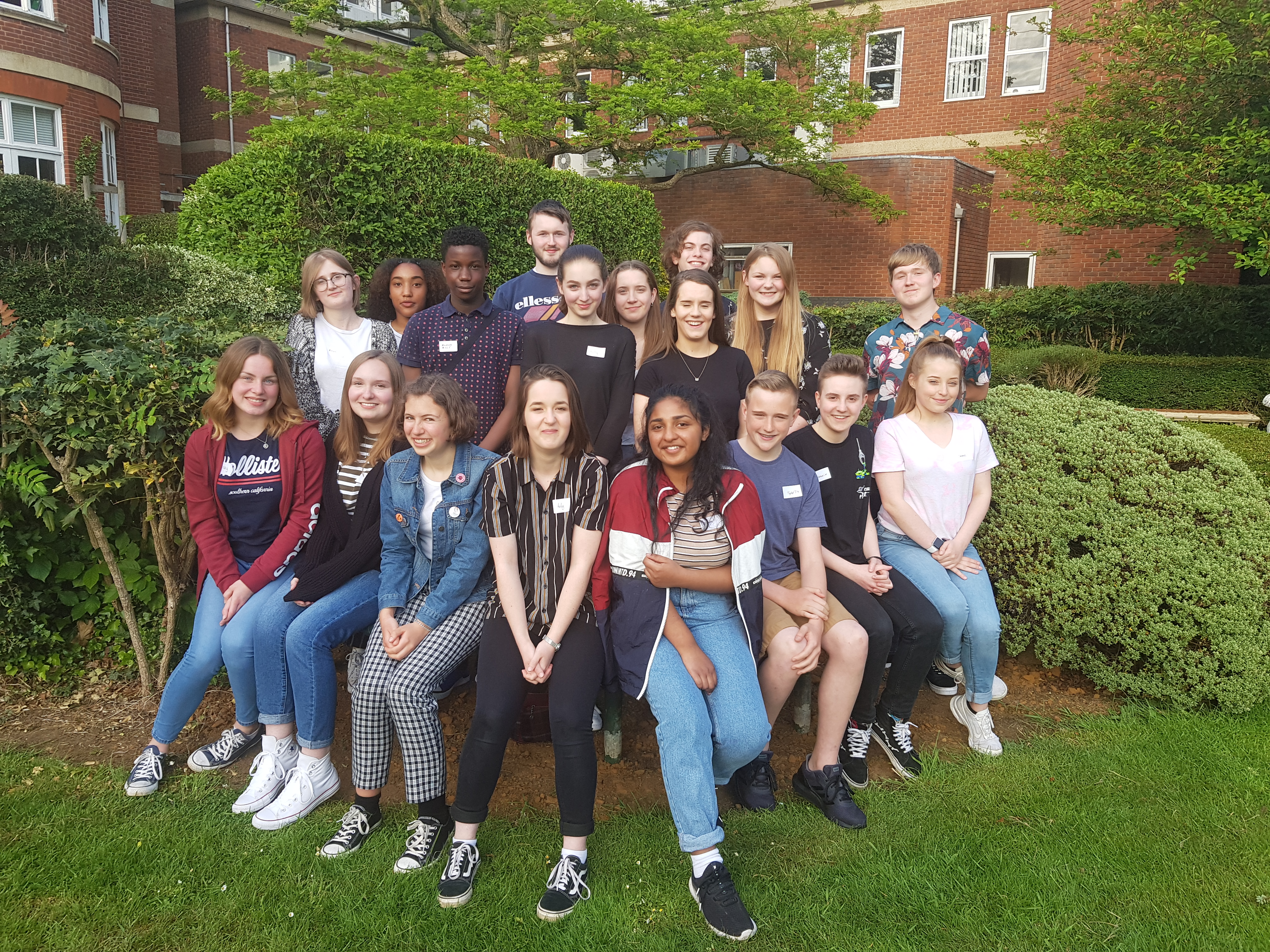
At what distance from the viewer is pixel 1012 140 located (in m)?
19.8

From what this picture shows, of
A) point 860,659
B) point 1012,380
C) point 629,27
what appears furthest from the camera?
point 629,27

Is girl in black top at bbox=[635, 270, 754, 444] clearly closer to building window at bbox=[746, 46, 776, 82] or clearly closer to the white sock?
the white sock

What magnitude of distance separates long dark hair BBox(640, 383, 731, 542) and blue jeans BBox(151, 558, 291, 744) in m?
1.66

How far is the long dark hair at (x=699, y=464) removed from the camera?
3.25 metres

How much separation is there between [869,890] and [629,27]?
53.9 ft

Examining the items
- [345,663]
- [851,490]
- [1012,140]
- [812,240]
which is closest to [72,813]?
[345,663]

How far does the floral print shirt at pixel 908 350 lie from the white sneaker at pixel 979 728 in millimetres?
1542

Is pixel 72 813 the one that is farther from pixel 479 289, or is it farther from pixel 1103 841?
pixel 1103 841

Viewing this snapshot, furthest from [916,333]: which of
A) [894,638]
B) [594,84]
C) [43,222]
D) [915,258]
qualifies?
[594,84]

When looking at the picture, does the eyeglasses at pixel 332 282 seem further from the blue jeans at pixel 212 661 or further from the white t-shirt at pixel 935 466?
the white t-shirt at pixel 935 466

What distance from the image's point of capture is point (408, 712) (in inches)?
124

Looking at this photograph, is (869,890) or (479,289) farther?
(479,289)

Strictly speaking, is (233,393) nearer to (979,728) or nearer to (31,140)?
(979,728)

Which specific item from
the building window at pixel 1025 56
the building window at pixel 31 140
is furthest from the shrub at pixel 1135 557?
the building window at pixel 1025 56
